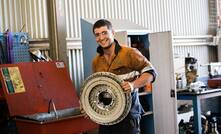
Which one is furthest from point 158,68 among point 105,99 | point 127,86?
point 127,86

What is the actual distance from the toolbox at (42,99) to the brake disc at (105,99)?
17.9 inches

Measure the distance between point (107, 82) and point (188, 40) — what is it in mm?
3433

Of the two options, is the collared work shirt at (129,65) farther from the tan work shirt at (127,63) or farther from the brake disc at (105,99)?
the brake disc at (105,99)

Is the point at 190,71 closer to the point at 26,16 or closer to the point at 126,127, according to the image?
the point at 26,16

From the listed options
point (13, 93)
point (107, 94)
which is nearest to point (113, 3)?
point (13, 93)

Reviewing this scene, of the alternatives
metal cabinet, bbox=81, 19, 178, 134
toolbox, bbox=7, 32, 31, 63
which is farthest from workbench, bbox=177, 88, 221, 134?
toolbox, bbox=7, 32, 31, 63

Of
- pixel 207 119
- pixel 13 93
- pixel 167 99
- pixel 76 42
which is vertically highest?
pixel 76 42

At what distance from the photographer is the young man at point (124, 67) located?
2.27m

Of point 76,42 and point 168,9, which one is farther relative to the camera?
point 168,9

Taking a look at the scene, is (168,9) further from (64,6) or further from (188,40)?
(64,6)

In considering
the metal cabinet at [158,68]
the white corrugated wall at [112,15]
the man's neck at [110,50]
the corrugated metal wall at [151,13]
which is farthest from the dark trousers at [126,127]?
the corrugated metal wall at [151,13]

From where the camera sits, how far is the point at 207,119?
465 centimetres

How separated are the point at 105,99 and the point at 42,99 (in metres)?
0.99

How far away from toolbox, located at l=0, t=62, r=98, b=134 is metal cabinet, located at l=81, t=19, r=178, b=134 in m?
0.44
